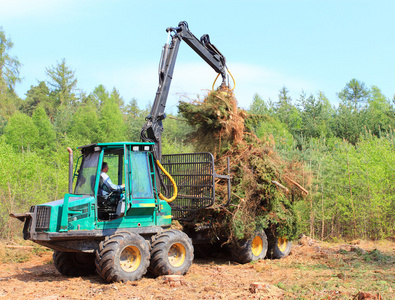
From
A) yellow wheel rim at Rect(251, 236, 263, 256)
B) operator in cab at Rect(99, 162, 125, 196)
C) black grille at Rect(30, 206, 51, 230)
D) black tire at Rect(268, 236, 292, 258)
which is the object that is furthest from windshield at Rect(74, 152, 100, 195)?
black tire at Rect(268, 236, 292, 258)

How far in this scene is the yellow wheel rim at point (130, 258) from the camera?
7.36 metres

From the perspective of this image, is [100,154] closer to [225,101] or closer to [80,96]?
[225,101]

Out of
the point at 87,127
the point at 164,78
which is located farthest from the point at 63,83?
the point at 164,78

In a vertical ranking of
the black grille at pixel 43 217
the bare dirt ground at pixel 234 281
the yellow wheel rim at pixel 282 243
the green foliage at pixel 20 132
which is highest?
the green foliage at pixel 20 132

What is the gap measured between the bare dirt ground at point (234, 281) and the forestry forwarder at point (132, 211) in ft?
1.29

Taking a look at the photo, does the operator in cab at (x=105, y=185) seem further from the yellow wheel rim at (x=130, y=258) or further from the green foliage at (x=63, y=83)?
the green foliage at (x=63, y=83)

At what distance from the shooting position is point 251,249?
977cm

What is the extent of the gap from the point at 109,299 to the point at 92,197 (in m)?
2.07

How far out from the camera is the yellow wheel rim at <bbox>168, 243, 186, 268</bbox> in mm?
8080

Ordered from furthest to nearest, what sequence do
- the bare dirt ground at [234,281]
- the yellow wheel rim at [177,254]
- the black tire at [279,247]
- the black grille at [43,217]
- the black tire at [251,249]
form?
the black tire at [279,247], the black tire at [251,249], the yellow wheel rim at [177,254], the black grille at [43,217], the bare dirt ground at [234,281]

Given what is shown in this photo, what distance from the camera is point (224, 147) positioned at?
33.3 feet

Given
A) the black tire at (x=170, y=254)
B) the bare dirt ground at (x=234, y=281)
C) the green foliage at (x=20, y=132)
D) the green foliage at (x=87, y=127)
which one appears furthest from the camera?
the green foliage at (x=87, y=127)

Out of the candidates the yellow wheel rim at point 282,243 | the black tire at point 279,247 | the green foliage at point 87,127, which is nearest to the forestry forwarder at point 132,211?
the black tire at point 279,247

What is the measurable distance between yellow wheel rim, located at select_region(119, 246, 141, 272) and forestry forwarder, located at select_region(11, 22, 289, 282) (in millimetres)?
17
